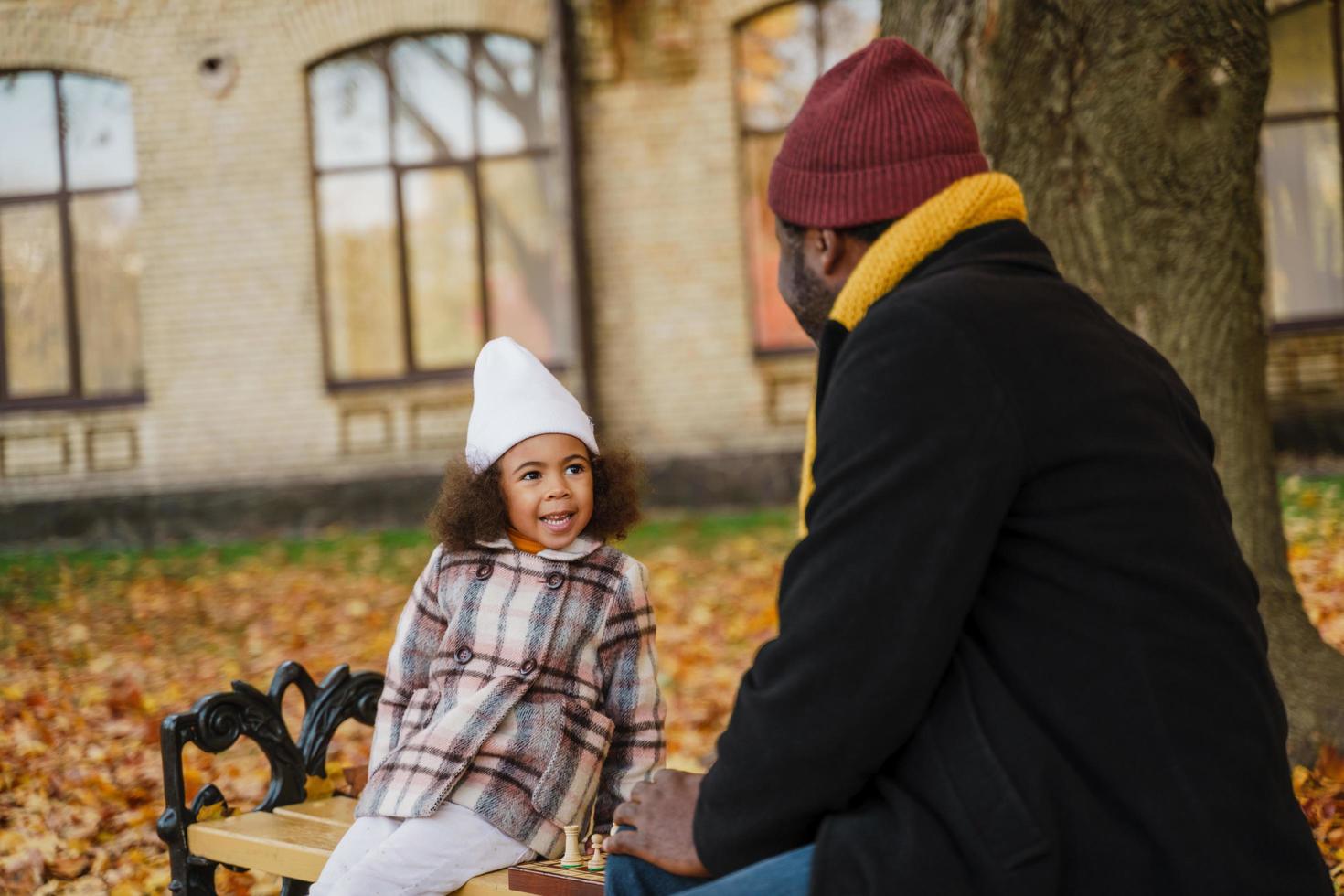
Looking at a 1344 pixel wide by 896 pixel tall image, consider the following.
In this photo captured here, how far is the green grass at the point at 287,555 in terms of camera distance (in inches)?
412

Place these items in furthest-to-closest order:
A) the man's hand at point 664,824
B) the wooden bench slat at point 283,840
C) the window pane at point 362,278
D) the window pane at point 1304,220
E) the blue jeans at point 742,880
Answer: the window pane at point 362,278 < the window pane at point 1304,220 < the wooden bench slat at point 283,840 < the man's hand at point 664,824 < the blue jeans at point 742,880

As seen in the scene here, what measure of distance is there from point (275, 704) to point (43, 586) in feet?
25.3

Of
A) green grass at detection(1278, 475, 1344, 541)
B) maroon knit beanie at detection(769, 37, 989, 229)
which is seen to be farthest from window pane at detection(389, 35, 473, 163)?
maroon knit beanie at detection(769, 37, 989, 229)

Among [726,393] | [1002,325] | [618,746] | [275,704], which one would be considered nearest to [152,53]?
[726,393]

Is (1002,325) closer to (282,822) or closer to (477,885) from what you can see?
(477,885)

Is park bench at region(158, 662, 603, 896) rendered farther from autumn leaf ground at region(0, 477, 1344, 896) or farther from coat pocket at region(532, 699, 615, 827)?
autumn leaf ground at region(0, 477, 1344, 896)

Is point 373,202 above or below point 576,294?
above

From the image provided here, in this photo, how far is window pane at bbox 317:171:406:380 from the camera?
13367 millimetres

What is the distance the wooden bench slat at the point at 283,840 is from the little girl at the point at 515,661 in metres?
0.15

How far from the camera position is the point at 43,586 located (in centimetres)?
1048

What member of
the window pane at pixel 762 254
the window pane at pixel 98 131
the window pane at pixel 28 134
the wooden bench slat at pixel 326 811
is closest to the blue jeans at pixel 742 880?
the wooden bench slat at pixel 326 811

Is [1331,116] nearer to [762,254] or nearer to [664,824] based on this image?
[762,254]

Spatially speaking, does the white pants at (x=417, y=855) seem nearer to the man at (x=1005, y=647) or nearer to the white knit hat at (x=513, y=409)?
the white knit hat at (x=513, y=409)

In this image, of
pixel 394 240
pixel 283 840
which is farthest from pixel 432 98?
pixel 283 840
